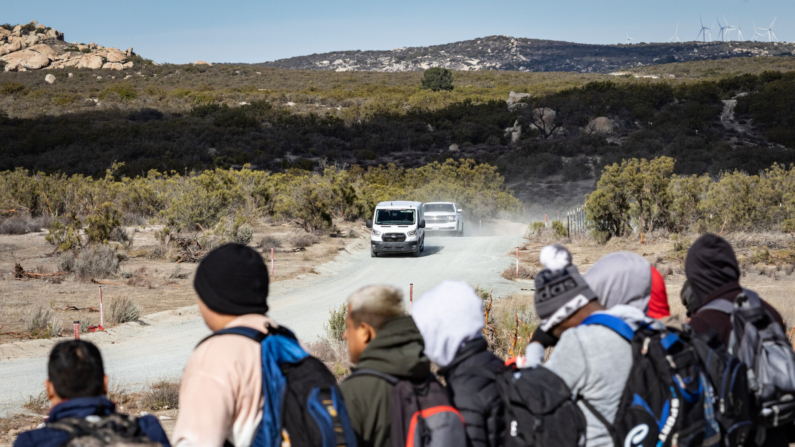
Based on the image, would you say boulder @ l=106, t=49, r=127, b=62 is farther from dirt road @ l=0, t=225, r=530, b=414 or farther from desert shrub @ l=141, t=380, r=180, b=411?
desert shrub @ l=141, t=380, r=180, b=411

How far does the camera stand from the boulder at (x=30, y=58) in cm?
8525

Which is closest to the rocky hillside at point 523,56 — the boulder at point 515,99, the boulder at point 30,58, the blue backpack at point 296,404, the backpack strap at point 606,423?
the boulder at point 30,58

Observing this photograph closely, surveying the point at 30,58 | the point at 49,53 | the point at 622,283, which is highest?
the point at 49,53

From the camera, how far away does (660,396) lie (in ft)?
9.04

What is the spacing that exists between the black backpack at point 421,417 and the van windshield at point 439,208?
2533 cm

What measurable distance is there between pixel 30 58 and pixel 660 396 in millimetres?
101012

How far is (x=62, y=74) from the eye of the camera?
7931 cm

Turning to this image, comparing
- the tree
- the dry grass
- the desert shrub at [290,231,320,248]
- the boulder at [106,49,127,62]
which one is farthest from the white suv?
the boulder at [106,49,127,62]

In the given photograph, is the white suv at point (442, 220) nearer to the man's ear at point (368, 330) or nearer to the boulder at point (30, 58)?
the man's ear at point (368, 330)

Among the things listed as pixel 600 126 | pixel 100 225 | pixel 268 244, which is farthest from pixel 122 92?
pixel 100 225

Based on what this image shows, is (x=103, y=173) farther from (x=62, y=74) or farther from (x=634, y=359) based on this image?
(x=62, y=74)

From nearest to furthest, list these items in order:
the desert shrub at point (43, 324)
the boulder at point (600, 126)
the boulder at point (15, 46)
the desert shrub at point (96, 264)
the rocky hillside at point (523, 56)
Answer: the desert shrub at point (43, 324)
the desert shrub at point (96, 264)
the boulder at point (600, 126)
the boulder at point (15, 46)
the rocky hillside at point (523, 56)

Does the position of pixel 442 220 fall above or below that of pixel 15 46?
below

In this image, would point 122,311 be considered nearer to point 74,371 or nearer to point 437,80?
point 74,371
